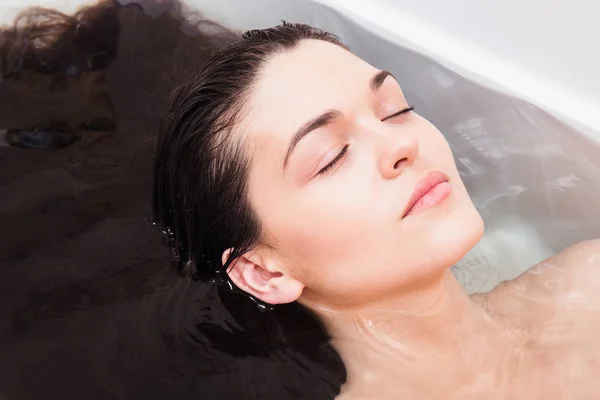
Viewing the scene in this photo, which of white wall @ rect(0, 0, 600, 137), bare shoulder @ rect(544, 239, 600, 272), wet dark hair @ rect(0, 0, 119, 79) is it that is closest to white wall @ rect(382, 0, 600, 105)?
white wall @ rect(0, 0, 600, 137)

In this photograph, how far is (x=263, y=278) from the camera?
0.92 metres

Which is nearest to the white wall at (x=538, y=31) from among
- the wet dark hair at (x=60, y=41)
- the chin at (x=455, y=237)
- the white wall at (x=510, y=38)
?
the white wall at (x=510, y=38)

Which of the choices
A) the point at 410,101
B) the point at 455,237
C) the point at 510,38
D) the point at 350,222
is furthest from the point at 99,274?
the point at 510,38

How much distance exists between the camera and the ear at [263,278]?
0.90 metres

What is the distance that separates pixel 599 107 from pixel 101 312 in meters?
0.89

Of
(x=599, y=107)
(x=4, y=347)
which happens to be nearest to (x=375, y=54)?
(x=599, y=107)

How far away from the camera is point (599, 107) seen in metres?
1.15

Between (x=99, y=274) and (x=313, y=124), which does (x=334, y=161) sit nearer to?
(x=313, y=124)

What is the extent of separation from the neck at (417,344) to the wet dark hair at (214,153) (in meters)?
0.20

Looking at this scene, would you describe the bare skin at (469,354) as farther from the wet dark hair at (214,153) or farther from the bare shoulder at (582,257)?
the wet dark hair at (214,153)

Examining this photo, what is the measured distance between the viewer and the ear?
90cm

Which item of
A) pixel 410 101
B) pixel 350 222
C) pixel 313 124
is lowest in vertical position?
pixel 410 101

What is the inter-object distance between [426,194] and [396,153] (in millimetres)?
68

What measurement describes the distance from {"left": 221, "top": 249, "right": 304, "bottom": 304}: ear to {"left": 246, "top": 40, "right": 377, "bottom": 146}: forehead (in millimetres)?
171
